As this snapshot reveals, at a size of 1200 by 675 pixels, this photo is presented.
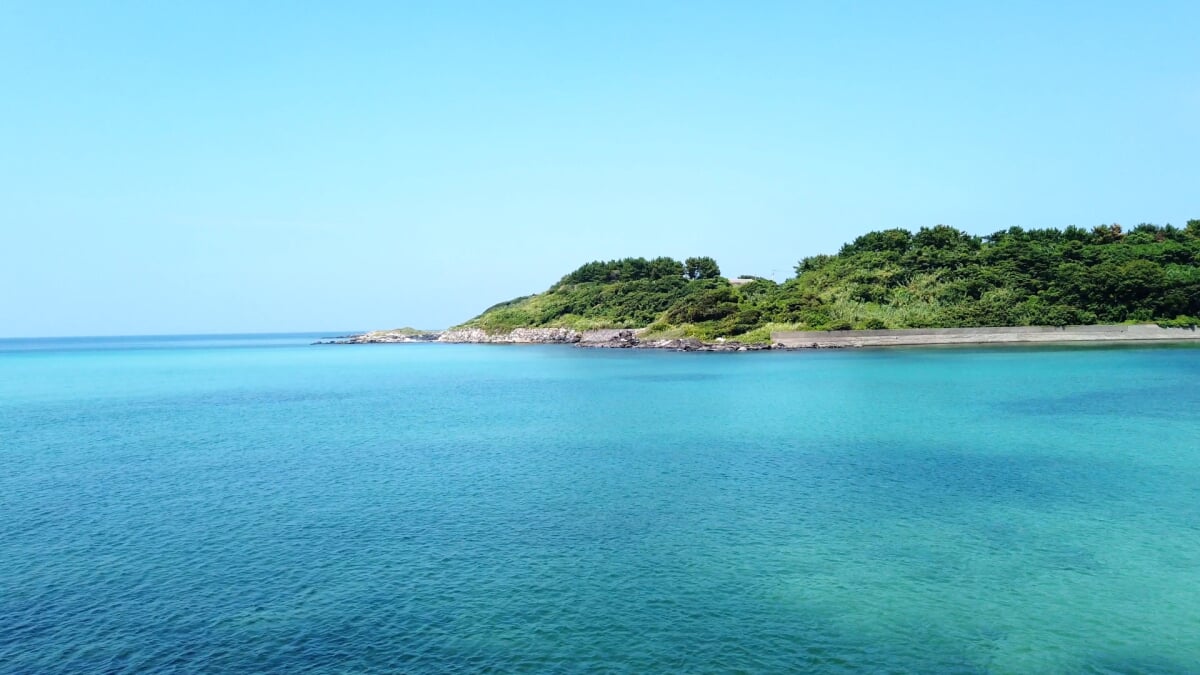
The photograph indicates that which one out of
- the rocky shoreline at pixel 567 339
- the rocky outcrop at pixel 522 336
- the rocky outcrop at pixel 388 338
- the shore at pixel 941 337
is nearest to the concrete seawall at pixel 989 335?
the shore at pixel 941 337

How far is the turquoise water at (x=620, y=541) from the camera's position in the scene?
9.15 metres

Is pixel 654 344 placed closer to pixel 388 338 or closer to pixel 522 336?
pixel 522 336

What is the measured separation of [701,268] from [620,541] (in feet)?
320

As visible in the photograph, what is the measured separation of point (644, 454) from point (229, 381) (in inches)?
1649

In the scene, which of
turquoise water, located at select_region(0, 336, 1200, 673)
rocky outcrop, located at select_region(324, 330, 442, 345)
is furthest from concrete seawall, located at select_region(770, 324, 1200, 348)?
rocky outcrop, located at select_region(324, 330, 442, 345)

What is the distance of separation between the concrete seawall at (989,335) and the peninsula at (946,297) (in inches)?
3.7

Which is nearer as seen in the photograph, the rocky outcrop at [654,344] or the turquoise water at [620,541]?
the turquoise water at [620,541]

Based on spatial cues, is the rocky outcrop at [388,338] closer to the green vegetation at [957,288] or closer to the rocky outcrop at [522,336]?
the rocky outcrop at [522,336]

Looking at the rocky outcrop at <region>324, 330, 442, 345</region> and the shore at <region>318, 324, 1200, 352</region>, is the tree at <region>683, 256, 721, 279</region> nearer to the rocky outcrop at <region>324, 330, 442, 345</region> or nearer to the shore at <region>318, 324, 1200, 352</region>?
the shore at <region>318, 324, 1200, 352</region>

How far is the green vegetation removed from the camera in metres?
67.5

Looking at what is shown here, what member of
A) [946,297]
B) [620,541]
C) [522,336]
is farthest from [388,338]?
[620,541]

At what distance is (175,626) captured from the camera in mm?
9906

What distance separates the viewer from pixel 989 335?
66.7 m

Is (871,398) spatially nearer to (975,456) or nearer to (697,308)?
(975,456)
